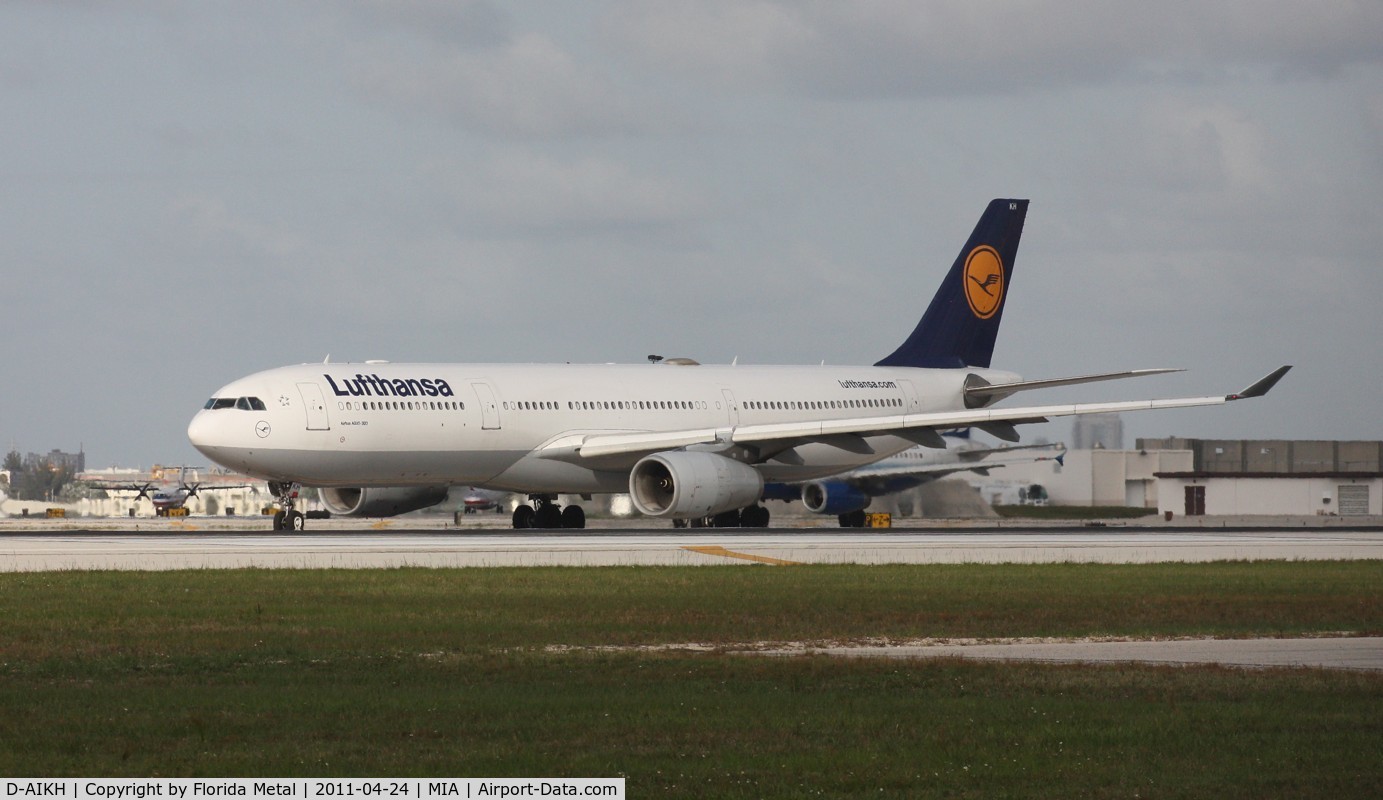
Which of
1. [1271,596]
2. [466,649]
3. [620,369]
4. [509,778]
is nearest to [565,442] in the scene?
[620,369]

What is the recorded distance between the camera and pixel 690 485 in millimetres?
41875

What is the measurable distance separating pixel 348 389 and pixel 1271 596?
23.5 metres

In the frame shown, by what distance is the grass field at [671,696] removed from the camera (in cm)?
A: 1085

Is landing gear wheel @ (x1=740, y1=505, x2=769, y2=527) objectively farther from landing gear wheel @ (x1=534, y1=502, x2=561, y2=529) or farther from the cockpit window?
the cockpit window

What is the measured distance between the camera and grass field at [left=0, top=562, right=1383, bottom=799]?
10852 millimetres

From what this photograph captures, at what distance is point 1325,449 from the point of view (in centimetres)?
8825

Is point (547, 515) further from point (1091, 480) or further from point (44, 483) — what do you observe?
point (44, 483)

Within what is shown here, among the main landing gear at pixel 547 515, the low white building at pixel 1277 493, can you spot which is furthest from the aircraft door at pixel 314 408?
the low white building at pixel 1277 493

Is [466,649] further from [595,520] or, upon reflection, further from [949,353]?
[595,520]

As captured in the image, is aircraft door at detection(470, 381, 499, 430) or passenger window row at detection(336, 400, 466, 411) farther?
aircraft door at detection(470, 381, 499, 430)

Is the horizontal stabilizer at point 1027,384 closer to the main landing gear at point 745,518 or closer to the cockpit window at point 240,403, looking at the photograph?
the main landing gear at point 745,518

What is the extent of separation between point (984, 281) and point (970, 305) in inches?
33.9

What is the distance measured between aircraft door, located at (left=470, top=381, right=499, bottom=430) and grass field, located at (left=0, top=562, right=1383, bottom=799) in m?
19.7

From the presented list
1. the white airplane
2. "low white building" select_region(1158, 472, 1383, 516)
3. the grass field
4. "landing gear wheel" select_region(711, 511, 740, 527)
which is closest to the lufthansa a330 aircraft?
"landing gear wheel" select_region(711, 511, 740, 527)
